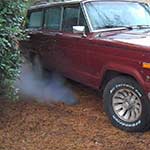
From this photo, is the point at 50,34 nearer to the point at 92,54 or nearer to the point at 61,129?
the point at 92,54

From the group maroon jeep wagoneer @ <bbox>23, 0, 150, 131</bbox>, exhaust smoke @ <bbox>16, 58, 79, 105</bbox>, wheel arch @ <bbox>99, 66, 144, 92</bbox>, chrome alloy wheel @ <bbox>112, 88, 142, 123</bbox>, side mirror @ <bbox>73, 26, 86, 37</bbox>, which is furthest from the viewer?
exhaust smoke @ <bbox>16, 58, 79, 105</bbox>

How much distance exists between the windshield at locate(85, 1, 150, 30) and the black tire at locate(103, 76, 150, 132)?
120 cm

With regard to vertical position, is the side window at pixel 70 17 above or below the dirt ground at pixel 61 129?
above

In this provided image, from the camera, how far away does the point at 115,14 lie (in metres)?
6.61

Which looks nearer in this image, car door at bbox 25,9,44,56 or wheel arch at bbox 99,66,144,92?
wheel arch at bbox 99,66,144,92

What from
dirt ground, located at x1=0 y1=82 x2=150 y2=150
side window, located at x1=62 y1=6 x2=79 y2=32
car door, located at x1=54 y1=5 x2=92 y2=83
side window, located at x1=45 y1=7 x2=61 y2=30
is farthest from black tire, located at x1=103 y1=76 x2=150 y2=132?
side window, located at x1=45 y1=7 x2=61 y2=30

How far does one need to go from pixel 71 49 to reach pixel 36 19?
6.99 ft

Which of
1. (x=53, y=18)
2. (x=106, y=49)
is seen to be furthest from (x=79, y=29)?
(x=53, y=18)

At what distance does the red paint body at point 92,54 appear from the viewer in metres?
5.22

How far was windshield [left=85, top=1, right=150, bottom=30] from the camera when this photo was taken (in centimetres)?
640

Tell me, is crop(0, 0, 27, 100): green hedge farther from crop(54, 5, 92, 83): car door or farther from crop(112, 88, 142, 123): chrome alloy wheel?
crop(112, 88, 142, 123): chrome alloy wheel

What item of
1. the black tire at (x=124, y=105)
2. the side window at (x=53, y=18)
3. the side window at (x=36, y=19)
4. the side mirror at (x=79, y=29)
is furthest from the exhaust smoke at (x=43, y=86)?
the side mirror at (x=79, y=29)

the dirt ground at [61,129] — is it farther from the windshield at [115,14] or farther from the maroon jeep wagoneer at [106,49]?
the windshield at [115,14]

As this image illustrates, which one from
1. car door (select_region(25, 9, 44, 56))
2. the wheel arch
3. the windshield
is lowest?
the wheel arch
